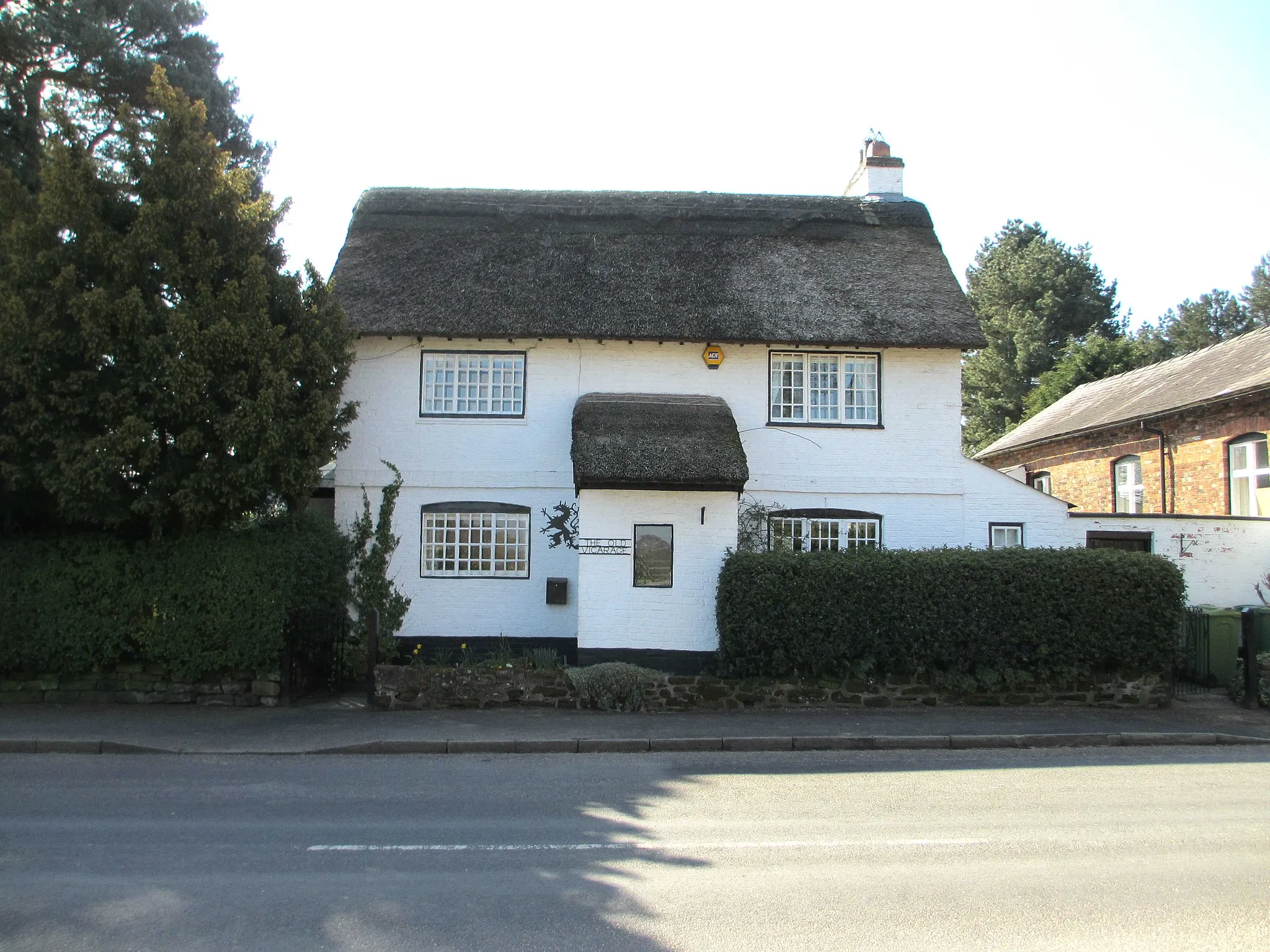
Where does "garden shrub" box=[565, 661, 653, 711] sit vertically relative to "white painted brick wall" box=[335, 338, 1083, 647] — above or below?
below

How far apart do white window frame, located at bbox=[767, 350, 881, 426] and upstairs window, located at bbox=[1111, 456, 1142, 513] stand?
1089cm

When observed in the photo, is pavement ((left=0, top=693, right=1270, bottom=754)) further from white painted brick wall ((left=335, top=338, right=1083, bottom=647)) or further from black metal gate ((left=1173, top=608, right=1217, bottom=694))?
white painted brick wall ((left=335, top=338, right=1083, bottom=647))

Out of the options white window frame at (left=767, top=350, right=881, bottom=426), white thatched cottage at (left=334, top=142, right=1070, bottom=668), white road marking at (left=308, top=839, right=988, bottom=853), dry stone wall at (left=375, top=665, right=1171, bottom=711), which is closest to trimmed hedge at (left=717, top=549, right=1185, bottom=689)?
dry stone wall at (left=375, top=665, right=1171, bottom=711)

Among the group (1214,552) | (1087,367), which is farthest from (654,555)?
(1087,367)

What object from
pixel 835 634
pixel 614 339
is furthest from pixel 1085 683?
pixel 614 339

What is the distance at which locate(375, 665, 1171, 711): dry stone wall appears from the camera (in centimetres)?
1270

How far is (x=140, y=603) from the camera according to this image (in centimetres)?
1247

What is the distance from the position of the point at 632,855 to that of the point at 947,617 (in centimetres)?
753

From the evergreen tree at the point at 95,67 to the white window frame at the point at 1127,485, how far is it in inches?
833

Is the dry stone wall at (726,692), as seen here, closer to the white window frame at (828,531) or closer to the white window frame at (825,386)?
the white window frame at (828,531)

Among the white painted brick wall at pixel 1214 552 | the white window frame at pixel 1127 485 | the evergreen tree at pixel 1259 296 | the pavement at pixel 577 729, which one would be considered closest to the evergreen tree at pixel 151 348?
the pavement at pixel 577 729

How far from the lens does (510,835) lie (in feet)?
23.7

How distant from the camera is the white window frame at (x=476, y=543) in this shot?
15773 millimetres

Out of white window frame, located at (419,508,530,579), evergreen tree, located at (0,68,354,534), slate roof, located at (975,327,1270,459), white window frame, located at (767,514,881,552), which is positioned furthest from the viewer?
slate roof, located at (975,327,1270,459)
